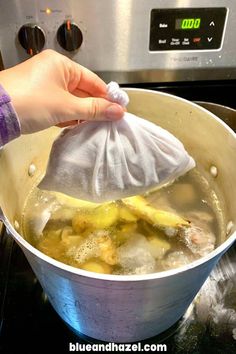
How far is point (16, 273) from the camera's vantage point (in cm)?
71

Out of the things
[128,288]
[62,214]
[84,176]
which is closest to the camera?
[128,288]

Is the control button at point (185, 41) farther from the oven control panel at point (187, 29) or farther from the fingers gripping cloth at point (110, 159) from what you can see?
the fingers gripping cloth at point (110, 159)

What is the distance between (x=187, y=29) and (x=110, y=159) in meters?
0.27

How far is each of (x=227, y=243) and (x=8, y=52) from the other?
477 mm

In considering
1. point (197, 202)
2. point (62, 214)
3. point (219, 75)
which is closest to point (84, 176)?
point (62, 214)

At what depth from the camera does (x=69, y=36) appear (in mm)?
649

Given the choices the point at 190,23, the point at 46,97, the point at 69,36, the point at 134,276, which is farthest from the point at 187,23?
the point at 134,276

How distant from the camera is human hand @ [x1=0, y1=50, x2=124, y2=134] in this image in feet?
1.51

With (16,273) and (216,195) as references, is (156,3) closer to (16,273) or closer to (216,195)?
(216,195)

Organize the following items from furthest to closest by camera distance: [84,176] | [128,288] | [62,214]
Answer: [62,214]
[84,176]
[128,288]

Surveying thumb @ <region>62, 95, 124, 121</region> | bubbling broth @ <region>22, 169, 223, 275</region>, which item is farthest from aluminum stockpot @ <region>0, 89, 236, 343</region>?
thumb @ <region>62, 95, 124, 121</region>

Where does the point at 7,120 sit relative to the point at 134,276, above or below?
above

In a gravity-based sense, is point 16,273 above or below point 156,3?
below

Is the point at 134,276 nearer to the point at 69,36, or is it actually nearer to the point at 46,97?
the point at 46,97
